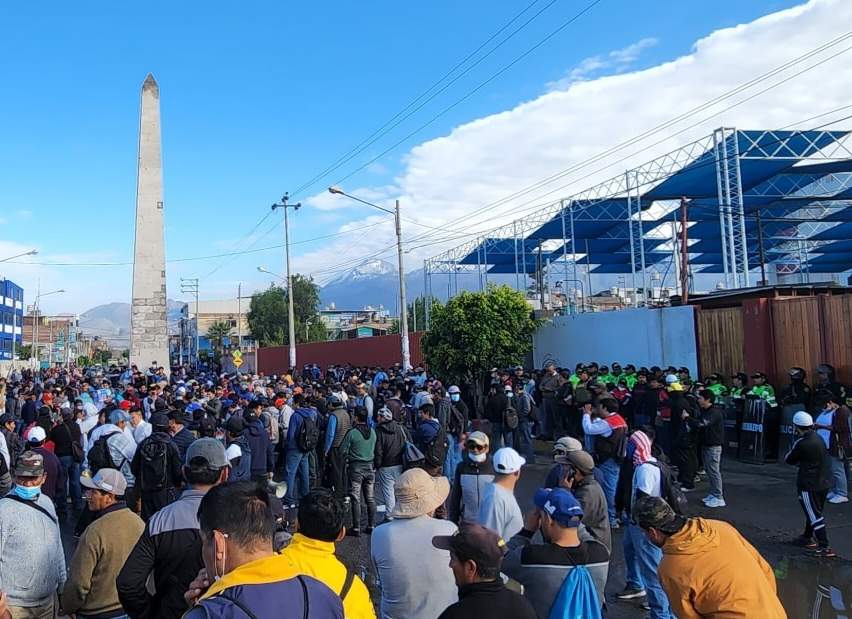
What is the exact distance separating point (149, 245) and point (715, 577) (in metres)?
26.0

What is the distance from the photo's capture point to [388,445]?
8562 mm

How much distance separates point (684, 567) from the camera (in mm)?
3176

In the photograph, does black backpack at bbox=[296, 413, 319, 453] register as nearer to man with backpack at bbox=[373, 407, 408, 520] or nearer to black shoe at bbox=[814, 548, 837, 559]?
man with backpack at bbox=[373, 407, 408, 520]

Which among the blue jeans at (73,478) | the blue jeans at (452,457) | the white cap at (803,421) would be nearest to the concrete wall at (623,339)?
the blue jeans at (452,457)

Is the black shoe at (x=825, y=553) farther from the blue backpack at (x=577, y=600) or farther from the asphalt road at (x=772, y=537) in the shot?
the blue backpack at (x=577, y=600)

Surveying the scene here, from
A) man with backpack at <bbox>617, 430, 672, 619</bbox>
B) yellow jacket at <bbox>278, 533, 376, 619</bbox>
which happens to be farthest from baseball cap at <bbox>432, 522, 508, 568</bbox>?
man with backpack at <bbox>617, 430, 672, 619</bbox>

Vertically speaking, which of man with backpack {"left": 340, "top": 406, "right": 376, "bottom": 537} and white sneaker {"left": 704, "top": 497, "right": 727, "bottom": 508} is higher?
man with backpack {"left": 340, "top": 406, "right": 376, "bottom": 537}

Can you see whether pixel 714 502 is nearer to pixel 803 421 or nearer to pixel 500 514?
pixel 803 421

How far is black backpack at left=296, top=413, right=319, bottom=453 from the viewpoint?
31.0ft

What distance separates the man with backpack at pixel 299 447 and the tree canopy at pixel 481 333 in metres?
9.10

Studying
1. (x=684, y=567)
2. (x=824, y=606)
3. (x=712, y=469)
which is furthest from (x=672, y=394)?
(x=684, y=567)

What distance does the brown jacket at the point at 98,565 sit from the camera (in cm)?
367

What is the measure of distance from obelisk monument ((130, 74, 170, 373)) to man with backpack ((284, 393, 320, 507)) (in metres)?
18.5

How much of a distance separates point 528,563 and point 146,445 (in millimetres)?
5067
